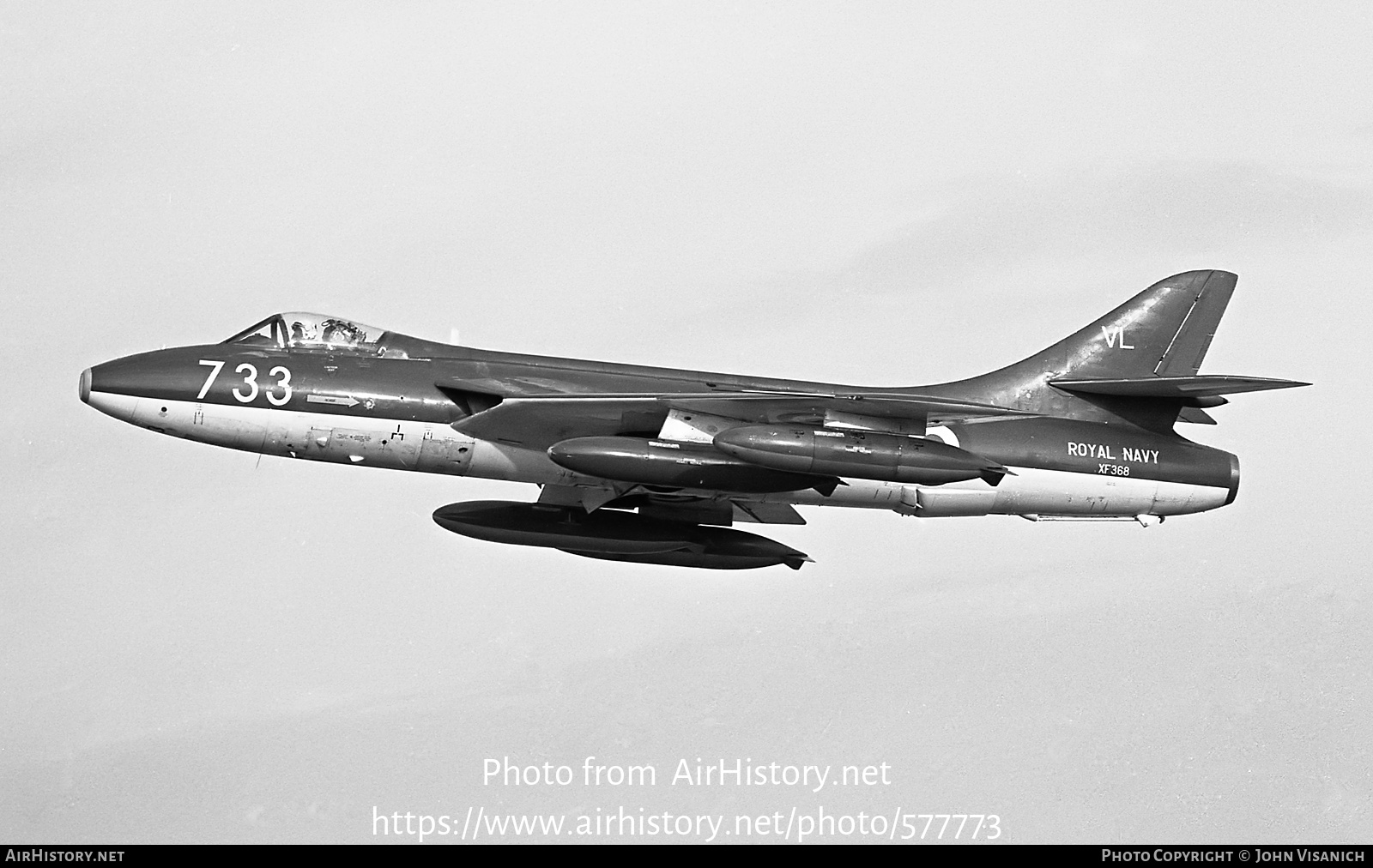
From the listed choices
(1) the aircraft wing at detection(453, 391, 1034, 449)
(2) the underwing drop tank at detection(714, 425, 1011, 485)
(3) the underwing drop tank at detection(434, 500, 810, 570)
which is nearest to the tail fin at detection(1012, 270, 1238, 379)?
(1) the aircraft wing at detection(453, 391, 1034, 449)

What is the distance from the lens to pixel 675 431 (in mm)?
19078

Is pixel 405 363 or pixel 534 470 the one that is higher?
pixel 405 363

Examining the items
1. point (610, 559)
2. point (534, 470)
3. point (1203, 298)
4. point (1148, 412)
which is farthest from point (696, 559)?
point (1203, 298)

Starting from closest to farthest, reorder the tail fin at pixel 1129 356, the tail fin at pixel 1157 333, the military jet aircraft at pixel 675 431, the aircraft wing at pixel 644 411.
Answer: the military jet aircraft at pixel 675 431
the aircraft wing at pixel 644 411
the tail fin at pixel 1129 356
the tail fin at pixel 1157 333

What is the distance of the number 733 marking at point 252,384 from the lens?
18.8m

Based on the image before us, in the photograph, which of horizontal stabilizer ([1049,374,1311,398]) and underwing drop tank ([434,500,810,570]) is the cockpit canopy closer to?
underwing drop tank ([434,500,810,570])

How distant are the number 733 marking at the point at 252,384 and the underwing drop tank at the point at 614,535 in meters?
2.69

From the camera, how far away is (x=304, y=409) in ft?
61.7

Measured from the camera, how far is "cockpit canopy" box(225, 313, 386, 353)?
63.7 feet

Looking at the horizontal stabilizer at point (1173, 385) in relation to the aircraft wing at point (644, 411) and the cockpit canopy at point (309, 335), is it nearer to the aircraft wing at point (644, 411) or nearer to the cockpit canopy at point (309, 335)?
the aircraft wing at point (644, 411)

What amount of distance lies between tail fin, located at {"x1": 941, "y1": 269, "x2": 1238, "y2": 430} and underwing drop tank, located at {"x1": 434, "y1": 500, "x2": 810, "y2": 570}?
132 inches

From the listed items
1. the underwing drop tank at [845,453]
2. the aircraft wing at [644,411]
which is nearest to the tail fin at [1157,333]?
the aircraft wing at [644,411]

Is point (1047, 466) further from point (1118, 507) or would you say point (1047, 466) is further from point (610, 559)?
point (610, 559)

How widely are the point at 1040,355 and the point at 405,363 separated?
8.25m
